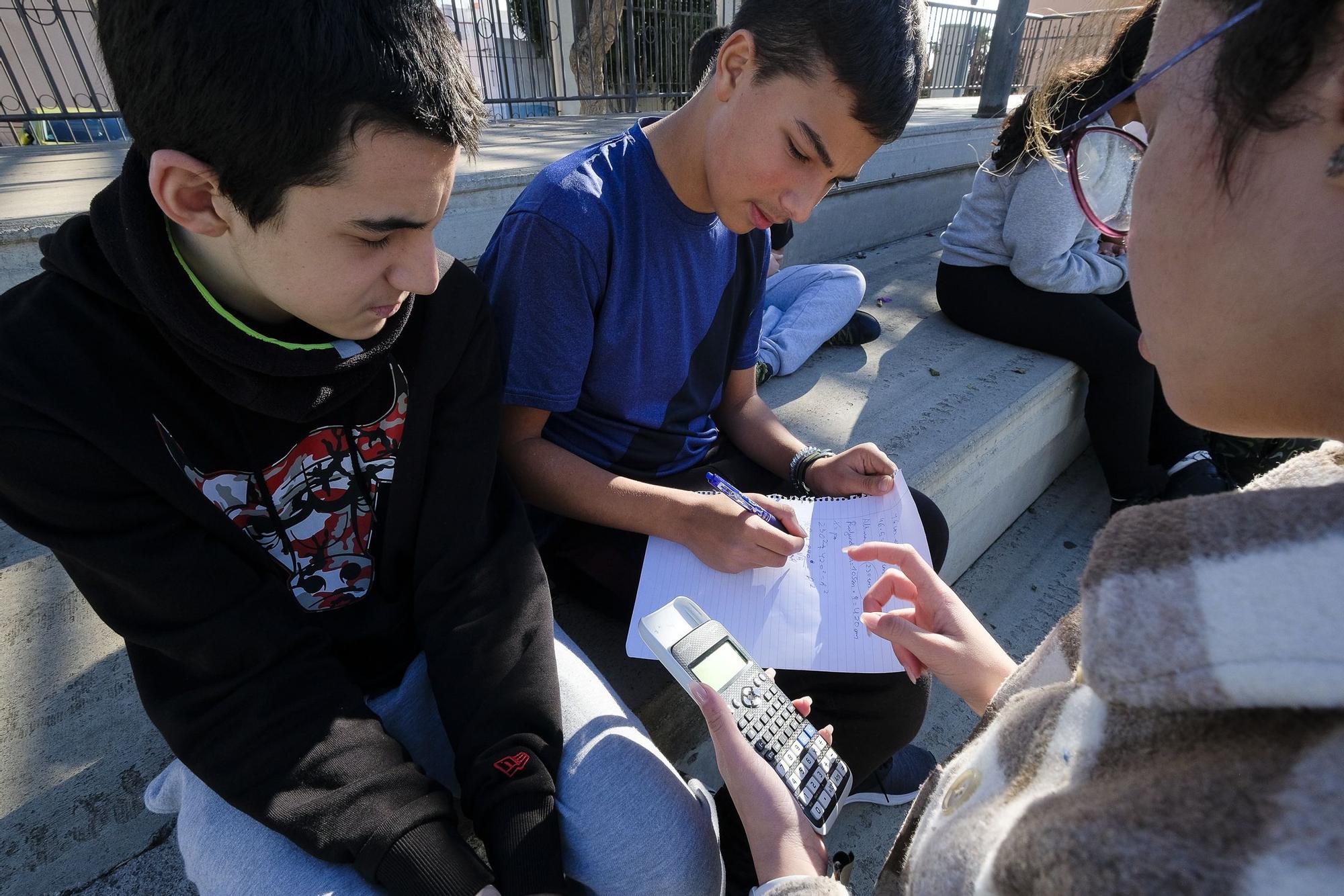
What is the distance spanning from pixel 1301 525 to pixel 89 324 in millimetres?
1218

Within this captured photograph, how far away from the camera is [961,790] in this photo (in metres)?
0.66

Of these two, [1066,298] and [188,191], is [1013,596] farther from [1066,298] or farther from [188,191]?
[188,191]

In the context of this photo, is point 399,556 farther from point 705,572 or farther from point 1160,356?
point 1160,356

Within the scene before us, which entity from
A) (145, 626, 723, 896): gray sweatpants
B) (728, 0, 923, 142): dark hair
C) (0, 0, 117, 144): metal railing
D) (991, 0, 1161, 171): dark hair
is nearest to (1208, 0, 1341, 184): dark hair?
(728, 0, 923, 142): dark hair

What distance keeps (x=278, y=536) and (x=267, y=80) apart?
0.64 meters

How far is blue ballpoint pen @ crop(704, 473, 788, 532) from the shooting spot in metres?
1.28

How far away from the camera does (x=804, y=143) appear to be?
122 cm

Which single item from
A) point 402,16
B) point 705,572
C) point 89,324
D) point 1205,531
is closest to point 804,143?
point 402,16

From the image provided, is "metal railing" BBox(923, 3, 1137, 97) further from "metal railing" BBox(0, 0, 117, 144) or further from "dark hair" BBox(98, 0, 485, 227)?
"dark hair" BBox(98, 0, 485, 227)

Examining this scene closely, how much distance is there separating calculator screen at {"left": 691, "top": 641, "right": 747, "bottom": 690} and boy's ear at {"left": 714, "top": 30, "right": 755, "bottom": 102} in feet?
3.22

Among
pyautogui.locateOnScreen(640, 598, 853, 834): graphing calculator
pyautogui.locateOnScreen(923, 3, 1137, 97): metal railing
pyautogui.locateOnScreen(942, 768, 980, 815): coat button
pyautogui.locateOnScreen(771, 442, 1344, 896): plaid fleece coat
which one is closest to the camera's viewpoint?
pyautogui.locateOnScreen(771, 442, 1344, 896): plaid fleece coat

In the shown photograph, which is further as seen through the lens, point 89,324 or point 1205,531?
point 89,324

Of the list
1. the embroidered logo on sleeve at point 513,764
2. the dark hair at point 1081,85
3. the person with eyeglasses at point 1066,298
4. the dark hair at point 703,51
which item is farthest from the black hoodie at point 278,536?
the person with eyeglasses at point 1066,298

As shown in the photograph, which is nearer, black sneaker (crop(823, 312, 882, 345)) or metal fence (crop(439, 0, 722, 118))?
black sneaker (crop(823, 312, 882, 345))
